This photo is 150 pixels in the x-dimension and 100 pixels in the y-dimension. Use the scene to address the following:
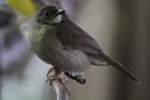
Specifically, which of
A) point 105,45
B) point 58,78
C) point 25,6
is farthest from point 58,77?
point 105,45

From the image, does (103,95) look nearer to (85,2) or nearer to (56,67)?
(85,2)

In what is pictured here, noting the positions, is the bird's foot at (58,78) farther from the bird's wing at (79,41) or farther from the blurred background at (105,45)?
the blurred background at (105,45)

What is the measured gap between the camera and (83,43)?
0.72 metres

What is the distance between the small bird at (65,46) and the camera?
70 cm

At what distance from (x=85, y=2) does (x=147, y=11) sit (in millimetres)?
136

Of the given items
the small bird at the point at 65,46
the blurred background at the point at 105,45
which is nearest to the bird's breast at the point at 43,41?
the small bird at the point at 65,46

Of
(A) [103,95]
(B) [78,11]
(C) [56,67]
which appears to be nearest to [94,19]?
(B) [78,11]

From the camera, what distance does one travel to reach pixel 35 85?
1320 mm

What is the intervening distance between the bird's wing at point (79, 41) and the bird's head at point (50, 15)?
12mm

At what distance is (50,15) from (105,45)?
0.38 metres

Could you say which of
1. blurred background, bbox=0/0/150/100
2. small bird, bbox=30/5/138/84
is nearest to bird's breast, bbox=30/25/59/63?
small bird, bbox=30/5/138/84

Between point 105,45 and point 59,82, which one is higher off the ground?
point 105,45

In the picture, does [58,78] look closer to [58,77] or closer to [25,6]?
[58,77]

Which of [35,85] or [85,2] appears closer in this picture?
[85,2]
